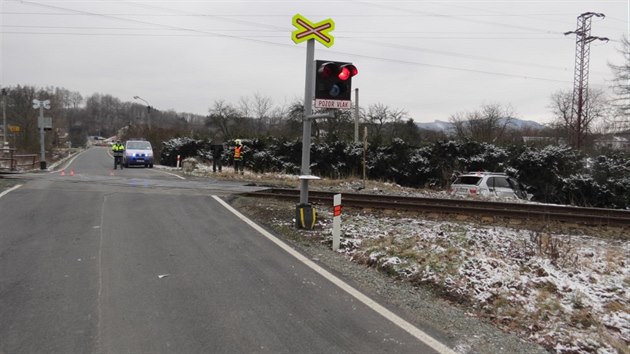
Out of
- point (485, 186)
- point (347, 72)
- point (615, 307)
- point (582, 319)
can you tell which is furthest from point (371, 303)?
point (485, 186)

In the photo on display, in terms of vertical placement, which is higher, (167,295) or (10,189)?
(10,189)

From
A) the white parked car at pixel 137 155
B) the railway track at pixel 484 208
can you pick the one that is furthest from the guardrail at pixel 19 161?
the railway track at pixel 484 208

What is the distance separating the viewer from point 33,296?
505 cm

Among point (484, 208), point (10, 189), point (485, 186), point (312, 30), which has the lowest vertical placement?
point (484, 208)

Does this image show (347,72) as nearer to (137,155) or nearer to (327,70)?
(327,70)

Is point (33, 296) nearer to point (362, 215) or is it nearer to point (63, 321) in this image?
point (63, 321)

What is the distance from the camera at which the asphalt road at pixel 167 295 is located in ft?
13.3

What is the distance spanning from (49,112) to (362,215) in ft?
218

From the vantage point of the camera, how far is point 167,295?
203 inches

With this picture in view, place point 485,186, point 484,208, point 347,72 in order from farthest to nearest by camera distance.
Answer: point 485,186
point 484,208
point 347,72

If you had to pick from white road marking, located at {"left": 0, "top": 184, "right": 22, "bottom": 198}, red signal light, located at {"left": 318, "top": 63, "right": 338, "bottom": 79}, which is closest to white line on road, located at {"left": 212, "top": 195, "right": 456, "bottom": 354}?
red signal light, located at {"left": 318, "top": 63, "right": 338, "bottom": 79}

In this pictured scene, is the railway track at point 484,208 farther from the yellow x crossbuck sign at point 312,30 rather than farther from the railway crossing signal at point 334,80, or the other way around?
the yellow x crossbuck sign at point 312,30

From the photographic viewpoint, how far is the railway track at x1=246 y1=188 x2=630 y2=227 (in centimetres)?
1171

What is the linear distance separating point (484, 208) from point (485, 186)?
15.6 ft
